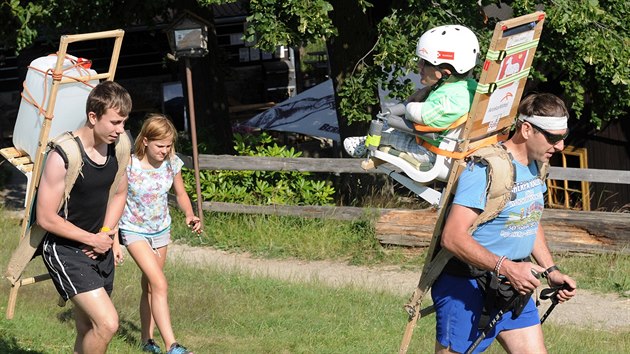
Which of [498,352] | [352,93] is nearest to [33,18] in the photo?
[352,93]

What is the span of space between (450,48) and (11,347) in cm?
389

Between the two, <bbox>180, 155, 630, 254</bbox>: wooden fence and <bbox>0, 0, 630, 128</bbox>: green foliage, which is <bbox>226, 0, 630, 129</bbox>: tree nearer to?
<bbox>0, 0, 630, 128</bbox>: green foliage

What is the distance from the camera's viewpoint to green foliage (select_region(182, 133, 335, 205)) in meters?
13.0

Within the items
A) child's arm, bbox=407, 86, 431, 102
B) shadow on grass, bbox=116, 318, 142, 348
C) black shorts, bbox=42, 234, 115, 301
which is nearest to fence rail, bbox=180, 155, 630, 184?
shadow on grass, bbox=116, 318, 142, 348

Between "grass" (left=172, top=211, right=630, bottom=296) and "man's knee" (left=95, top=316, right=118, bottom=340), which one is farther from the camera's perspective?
"grass" (left=172, top=211, right=630, bottom=296)

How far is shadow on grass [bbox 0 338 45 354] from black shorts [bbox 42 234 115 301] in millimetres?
1661

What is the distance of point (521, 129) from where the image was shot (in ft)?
15.9

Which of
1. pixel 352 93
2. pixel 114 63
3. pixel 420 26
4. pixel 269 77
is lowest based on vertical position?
pixel 269 77

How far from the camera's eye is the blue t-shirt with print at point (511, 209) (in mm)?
4762

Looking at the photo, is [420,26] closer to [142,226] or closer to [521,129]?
[142,226]

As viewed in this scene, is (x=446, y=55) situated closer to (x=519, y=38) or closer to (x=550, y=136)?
(x=519, y=38)

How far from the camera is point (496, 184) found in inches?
187

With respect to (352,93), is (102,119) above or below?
above

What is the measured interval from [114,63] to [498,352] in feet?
11.2
